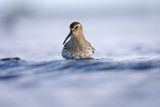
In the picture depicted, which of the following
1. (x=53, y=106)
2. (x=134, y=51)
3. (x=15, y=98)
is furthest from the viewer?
(x=134, y=51)

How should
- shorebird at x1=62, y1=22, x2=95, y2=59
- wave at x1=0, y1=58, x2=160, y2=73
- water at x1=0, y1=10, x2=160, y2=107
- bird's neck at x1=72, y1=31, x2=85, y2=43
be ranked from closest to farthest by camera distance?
water at x1=0, y1=10, x2=160, y2=107, wave at x1=0, y1=58, x2=160, y2=73, shorebird at x1=62, y1=22, x2=95, y2=59, bird's neck at x1=72, y1=31, x2=85, y2=43

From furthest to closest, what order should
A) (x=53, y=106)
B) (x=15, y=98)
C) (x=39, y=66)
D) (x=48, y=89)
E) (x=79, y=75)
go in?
(x=39, y=66) → (x=79, y=75) → (x=48, y=89) → (x=15, y=98) → (x=53, y=106)

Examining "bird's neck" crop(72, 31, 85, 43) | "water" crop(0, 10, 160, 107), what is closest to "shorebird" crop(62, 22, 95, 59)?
"bird's neck" crop(72, 31, 85, 43)

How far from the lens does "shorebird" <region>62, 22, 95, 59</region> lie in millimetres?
17875

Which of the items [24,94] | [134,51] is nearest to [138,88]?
[24,94]

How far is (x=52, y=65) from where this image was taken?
15.7m

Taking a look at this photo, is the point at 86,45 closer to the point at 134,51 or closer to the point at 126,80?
the point at 134,51

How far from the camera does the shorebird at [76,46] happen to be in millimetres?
17875

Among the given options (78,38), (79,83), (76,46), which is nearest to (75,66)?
(79,83)

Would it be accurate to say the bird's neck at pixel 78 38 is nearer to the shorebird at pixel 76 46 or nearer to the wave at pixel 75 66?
the shorebird at pixel 76 46

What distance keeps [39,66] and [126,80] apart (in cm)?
362

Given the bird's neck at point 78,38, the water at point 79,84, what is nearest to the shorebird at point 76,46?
the bird's neck at point 78,38

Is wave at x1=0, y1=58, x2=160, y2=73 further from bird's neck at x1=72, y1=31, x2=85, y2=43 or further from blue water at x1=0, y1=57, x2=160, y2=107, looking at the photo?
bird's neck at x1=72, y1=31, x2=85, y2=43

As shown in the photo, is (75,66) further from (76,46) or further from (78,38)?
(78,38)
